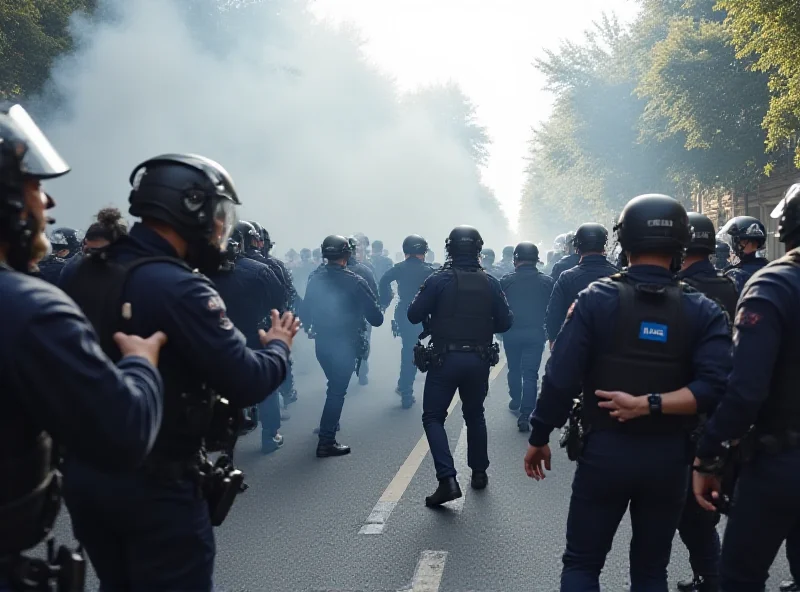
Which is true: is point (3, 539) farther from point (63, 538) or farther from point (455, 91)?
point (455, 91)

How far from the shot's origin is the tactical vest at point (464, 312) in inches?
269

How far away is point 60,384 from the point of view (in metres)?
1.89

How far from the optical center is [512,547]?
17.9 feet

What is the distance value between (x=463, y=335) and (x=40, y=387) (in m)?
5.08

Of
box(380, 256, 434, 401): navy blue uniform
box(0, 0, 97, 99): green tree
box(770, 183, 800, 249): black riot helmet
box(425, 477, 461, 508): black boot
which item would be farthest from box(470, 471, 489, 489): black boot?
box(0, 0, 97, 99): green tree

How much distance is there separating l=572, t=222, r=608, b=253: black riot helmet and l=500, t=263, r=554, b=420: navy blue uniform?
77.2 inches

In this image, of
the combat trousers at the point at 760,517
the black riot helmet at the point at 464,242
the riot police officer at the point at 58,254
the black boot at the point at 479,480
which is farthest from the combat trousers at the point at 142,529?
the riot police officer at the point at 58,254

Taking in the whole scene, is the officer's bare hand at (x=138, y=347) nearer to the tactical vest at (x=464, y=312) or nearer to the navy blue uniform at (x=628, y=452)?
the navy blue uniform at (x=628, y=452)

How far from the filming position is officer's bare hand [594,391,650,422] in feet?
11.1

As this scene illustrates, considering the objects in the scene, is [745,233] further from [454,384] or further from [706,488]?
[706,488]

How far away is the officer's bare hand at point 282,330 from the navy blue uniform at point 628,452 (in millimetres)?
1083

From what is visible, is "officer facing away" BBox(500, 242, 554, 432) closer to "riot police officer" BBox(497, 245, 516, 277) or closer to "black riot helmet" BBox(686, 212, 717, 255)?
"black riot helmet" BBox(686, 212, 717, 255)

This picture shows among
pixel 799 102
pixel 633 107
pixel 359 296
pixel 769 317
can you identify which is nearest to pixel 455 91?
pixel 633 107

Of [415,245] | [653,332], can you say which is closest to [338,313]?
[415,245]
